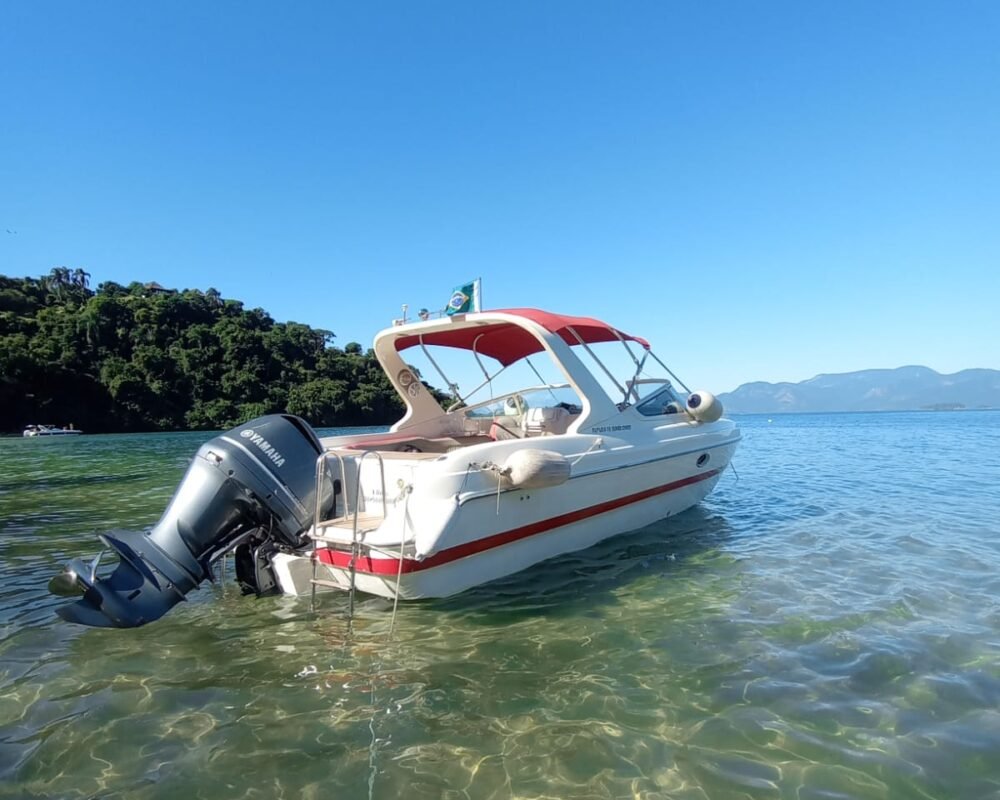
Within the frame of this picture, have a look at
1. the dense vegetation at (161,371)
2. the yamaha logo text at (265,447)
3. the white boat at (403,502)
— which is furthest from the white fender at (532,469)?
the dense vegetation at (161,371)

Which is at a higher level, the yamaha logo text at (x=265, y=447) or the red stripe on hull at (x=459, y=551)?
the yamaha logo text at (x=265, y=447)

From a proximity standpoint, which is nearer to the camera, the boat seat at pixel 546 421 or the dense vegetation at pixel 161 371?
the boat seat at pixel 546 421

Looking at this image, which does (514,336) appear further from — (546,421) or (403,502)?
(403,502)

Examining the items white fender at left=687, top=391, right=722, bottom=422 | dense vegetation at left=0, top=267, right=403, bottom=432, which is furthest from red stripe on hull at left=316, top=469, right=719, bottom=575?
dense vegetation at left=0, top=267, right=403, bottom=432

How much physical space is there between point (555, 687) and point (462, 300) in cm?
440

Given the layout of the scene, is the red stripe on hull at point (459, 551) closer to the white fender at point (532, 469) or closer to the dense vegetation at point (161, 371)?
the white fender at point (532, 469)

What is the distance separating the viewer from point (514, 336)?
870 centimetres

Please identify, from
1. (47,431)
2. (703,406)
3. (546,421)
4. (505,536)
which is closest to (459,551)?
(505,536)

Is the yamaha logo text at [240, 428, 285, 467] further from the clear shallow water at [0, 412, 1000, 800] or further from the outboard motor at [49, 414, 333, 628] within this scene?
the clear shallow water at [0, 412, 1000, 800]

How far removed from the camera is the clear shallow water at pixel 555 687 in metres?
3.05

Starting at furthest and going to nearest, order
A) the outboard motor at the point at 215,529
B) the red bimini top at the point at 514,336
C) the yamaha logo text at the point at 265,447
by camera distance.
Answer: the red bimini top at the point at 514,336 < the yamaha logo text at the point at 265,447 < the outboard motor at the point at 215,529

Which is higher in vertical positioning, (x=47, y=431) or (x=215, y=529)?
(x=47, y=431)

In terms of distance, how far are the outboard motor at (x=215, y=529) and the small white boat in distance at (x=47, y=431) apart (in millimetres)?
55491

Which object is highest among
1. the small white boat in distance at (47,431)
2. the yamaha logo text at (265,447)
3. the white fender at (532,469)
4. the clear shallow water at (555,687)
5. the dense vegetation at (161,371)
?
the dense vegetation at (161,371)
